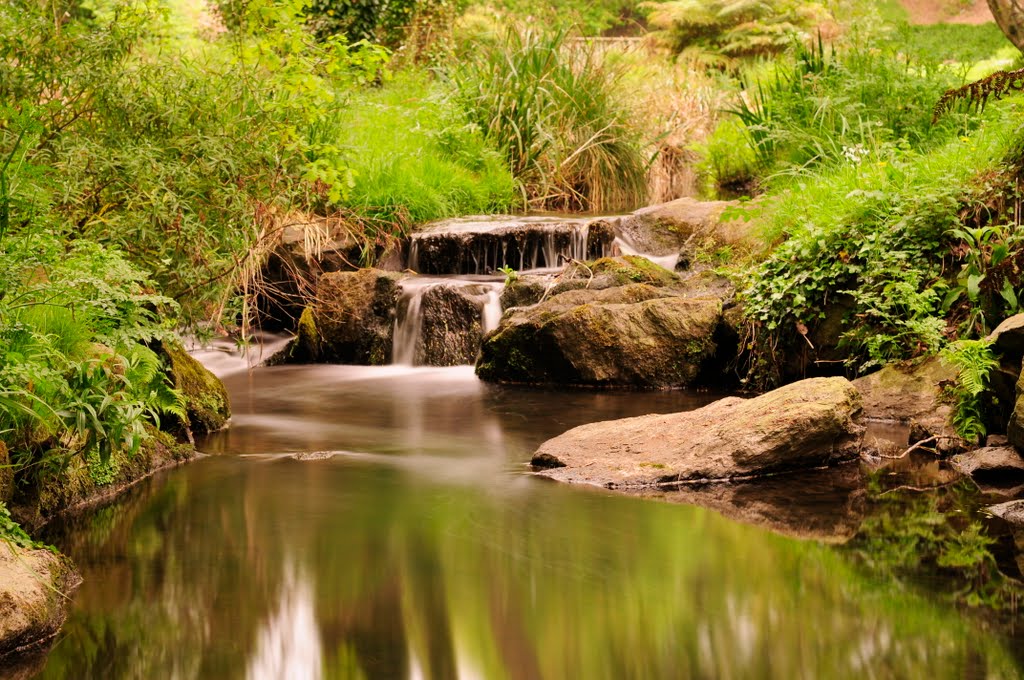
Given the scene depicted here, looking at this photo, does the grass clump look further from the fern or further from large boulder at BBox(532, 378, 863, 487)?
large boulder at BBox(532, 378, 863, 487)

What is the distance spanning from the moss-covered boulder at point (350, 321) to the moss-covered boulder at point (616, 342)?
65.2 inches

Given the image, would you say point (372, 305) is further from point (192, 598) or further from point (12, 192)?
point (192, 598)

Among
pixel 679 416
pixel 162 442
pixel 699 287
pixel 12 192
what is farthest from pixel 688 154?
pixel 12 192

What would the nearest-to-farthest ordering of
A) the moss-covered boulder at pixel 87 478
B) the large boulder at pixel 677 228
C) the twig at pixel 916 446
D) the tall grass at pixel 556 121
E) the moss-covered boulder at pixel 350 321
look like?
the moss-covered boulder at pixel 87 478, the twig at pixel 916 446, the moss-covered boulder at pixel 350 321, the large boulder at pixel 677 228, the tall grass at pixel 556 121

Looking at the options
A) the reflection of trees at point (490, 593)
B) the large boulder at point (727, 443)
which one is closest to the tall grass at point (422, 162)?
the large boulder at point (727, 443)

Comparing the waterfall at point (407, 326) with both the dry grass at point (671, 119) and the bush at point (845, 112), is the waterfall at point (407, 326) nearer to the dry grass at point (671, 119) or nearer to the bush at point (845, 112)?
the bush at point (845, 112)

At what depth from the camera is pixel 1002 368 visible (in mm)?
5645

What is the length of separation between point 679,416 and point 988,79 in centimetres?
286

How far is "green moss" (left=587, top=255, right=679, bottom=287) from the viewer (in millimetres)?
9508

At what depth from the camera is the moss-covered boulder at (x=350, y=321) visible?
10039 mm

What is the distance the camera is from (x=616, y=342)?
27.8ft

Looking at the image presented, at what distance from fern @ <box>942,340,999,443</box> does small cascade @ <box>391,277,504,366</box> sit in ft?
15.1

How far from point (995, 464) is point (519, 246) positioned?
20.8ft

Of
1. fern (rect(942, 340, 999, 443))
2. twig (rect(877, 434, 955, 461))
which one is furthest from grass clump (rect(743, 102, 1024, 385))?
twig (rect(877, 434, 955, 461))
